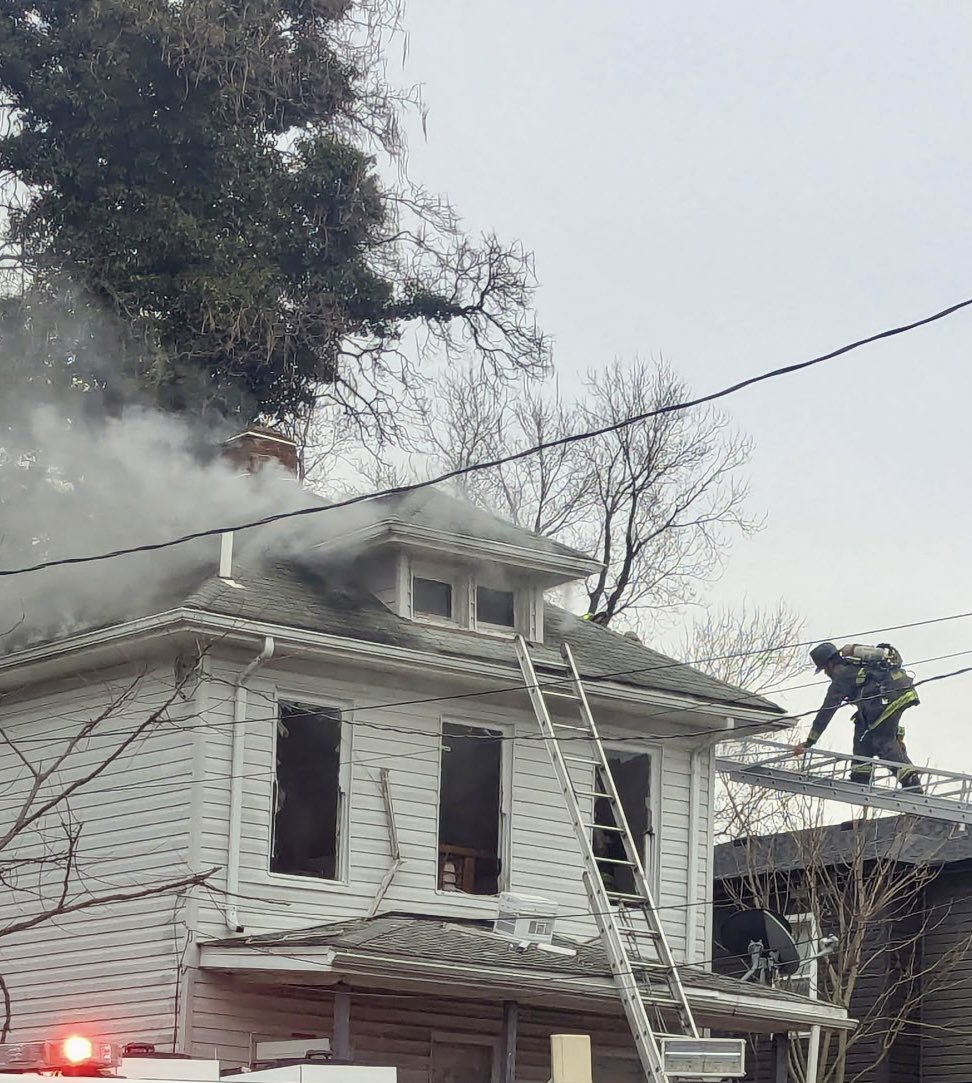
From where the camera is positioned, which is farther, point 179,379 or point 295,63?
point 295,63

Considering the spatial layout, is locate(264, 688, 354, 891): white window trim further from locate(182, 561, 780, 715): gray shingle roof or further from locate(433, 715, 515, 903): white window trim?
locate(433, 715, 515, 903): white window trim

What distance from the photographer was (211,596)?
608 inches

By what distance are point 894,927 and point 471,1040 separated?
844cm

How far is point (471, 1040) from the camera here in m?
15.9

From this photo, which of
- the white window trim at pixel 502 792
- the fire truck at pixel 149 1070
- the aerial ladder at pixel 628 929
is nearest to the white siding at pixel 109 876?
the white window trim at pixel 502 792

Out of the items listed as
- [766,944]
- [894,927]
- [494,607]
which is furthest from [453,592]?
[894,927]

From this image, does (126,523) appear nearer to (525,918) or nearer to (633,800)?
(633,800)

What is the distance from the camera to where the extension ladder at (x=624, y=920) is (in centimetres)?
1380

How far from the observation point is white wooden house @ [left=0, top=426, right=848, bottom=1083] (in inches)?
573

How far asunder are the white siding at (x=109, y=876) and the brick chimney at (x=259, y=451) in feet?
11.2

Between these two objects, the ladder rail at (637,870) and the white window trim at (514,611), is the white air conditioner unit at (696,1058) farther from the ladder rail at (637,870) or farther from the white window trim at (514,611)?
the white window trim at (514,611)

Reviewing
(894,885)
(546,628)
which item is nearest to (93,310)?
(546,628)

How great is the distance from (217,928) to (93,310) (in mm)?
11127

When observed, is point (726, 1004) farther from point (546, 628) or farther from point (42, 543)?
point (42, 543)
